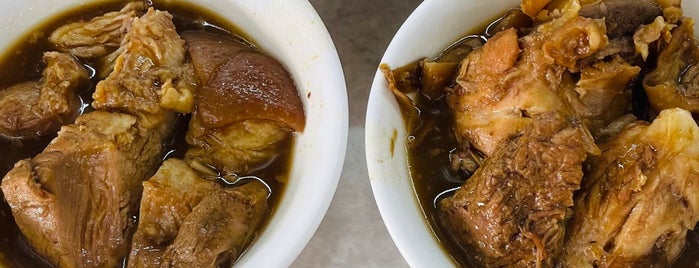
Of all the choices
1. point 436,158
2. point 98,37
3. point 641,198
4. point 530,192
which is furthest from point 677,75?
point 98,37

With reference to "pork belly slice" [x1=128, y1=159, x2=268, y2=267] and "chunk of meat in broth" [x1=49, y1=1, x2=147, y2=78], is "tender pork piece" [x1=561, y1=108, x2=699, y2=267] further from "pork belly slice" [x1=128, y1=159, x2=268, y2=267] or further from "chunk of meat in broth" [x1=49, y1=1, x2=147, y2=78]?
"chunk of meat in broth" [x1=49, y1=1, x2=147, y2=78]

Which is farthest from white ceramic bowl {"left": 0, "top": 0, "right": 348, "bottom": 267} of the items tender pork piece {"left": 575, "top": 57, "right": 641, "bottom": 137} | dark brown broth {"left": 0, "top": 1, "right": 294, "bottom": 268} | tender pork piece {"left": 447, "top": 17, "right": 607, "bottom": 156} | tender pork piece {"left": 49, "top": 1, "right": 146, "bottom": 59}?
tender pork piece {"left": 575, "top": 57, "right": 641, "bottom": 137}

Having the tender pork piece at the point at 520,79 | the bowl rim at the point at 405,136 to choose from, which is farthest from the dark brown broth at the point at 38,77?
the tender pork piece at the point at 520,79

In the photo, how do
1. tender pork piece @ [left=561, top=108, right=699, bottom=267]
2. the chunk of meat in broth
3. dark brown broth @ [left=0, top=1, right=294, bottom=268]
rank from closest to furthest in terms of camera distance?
tender pork piece @ [left=561, top=108, right=699, bottom=267]
dark brown broth @ [left=0, top=1, right=294, bottom=268]
the chunk of meat in broth

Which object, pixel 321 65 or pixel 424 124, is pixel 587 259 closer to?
pixel 424 124

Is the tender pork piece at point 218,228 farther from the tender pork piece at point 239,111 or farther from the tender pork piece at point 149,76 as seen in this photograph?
the tender pork piece at point 149,76

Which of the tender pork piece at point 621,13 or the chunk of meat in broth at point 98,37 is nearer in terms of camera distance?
the tender pork piece at point 621,13
